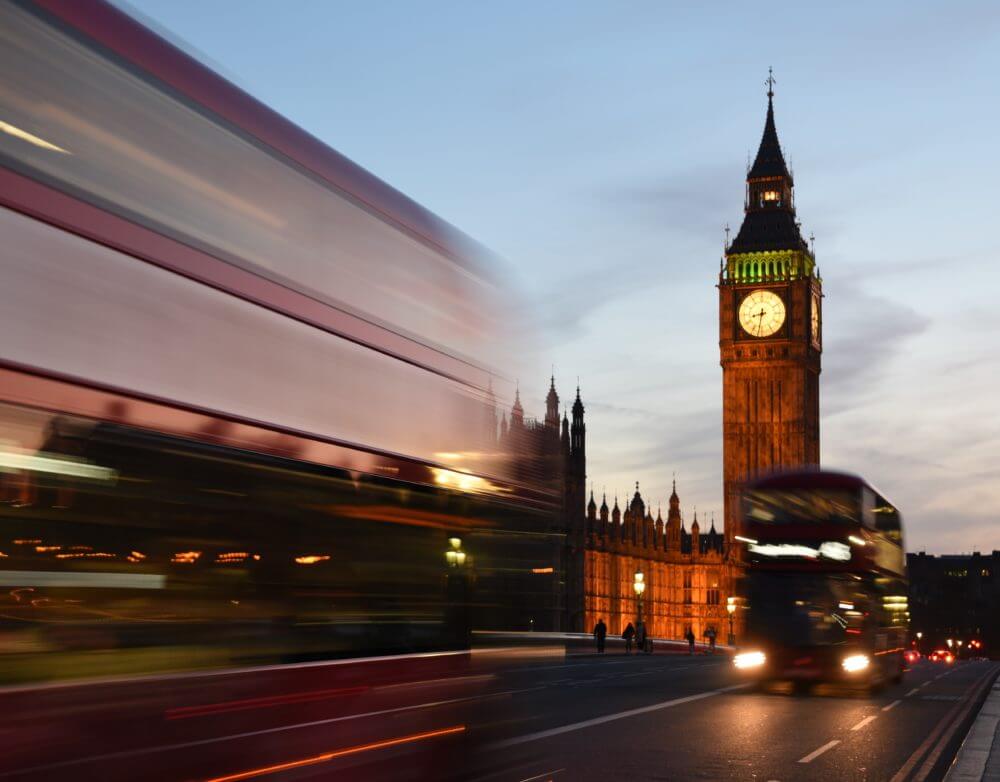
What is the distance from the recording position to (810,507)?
23953mm

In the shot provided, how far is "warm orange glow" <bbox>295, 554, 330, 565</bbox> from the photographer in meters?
6.38

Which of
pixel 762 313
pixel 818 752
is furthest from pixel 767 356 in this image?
pixel 818 752

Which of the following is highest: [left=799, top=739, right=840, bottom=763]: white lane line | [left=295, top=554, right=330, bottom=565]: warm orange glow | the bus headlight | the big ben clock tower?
the big ben clock tower

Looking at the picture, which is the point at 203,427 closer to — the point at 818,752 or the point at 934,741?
the point at 818,752

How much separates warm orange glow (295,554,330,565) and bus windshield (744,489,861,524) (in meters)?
18.4

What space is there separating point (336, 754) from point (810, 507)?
715 inches

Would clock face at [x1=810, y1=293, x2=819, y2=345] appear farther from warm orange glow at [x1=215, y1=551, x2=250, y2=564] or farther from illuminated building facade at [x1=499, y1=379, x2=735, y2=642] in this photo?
warm orange glow at [x1=215, y1=551, x2=250, y2=564]

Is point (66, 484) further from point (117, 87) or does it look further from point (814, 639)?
point (814, 639)

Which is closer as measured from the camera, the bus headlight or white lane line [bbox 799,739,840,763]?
white lane line [bbox 799,739,840,763]

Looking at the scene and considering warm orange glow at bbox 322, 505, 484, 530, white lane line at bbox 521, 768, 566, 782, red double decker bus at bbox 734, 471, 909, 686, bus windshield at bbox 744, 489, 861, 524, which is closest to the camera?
warm orange glow at bbox 322, 505, 484, 530

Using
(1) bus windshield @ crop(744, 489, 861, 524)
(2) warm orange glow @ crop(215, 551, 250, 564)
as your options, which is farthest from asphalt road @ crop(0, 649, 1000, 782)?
(1) bus windshield @ crop(744, 489, 861, 524)

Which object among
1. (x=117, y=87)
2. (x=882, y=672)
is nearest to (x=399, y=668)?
(x=117, y=87)

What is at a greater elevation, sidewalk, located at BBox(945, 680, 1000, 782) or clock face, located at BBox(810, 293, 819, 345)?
clock face, located at BBox(810, 293, 819, 345)

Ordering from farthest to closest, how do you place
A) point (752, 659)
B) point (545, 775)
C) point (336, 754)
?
point (752, 659) → point (545, 775) → point (336, 754)
